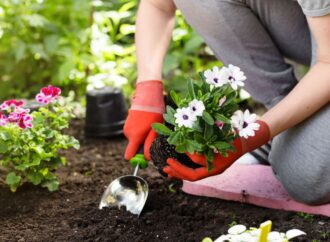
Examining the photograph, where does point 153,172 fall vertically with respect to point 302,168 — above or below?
below

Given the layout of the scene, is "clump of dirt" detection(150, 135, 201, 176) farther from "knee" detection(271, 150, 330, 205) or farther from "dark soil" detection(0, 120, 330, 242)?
"knee" detection(271, 150, 330, 205)

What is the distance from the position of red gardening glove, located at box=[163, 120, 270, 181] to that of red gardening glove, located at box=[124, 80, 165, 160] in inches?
7.4

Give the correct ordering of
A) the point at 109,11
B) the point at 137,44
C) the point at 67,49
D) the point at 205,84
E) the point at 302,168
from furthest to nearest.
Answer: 1. the point at 109,11
2. the point at 67,49
3. the point at 137,44
4. the point at 302,168
5. the point at 205,84

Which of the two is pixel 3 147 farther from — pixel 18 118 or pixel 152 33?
pixel 152 33

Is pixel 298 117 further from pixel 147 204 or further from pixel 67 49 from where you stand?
pixel 67 49

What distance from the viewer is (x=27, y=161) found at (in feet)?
7.17

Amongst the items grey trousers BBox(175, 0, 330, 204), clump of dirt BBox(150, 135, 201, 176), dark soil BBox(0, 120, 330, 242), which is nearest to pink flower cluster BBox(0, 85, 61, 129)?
dark soil BBox(0, 120, 330, 242)

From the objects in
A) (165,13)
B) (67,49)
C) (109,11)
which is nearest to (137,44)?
(165,13)

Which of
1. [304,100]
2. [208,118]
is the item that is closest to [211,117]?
[208,118]

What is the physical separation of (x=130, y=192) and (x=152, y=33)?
56cm

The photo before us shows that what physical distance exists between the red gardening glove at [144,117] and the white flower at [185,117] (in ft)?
1.30

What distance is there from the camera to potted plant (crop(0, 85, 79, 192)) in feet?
7.06

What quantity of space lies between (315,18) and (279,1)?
1.24 feet

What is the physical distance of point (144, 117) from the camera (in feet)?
7.09
